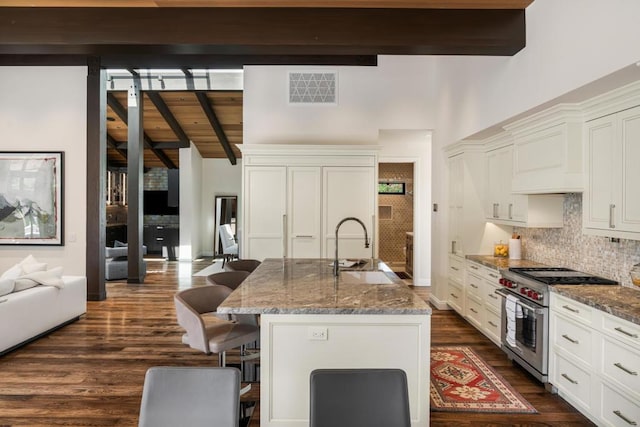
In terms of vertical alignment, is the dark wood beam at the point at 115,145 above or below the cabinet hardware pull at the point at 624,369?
above

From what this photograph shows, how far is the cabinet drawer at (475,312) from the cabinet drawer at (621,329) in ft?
6.35

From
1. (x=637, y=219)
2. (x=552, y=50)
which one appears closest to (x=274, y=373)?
(x=637, y=219)

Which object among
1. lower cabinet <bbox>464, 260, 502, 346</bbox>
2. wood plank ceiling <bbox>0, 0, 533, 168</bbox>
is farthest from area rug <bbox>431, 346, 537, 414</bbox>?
wood plank ceiling <bbox>0, 0, 533, 168</bbox>

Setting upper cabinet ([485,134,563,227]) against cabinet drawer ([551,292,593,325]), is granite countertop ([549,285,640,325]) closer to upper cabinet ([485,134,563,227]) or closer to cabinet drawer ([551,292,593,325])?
cabinet drawer ([551,292,593,325])

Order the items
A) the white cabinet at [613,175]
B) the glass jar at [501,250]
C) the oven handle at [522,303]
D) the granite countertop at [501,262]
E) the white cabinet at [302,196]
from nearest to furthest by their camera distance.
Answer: the white cabinet at [613,175], the oven handle at [522,303], the granite countertop at [501,262], the glass jar at [501,250], the white cabinet at [302,196]

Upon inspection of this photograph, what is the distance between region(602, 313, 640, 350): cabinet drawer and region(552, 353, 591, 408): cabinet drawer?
0.41 meters

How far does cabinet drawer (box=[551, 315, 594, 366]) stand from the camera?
2.61 meters

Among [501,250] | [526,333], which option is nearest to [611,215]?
[526,333]

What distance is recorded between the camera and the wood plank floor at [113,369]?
2.72 m

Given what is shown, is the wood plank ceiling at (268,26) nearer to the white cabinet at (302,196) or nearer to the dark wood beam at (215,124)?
the white cabinet at (302,196)

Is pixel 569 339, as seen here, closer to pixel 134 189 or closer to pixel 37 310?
pixel 37 310

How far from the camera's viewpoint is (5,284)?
13.1 feet

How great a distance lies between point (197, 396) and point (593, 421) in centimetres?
267

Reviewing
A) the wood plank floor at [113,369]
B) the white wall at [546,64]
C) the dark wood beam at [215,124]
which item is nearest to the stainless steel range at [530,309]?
the wood plank floor at [113,369]
